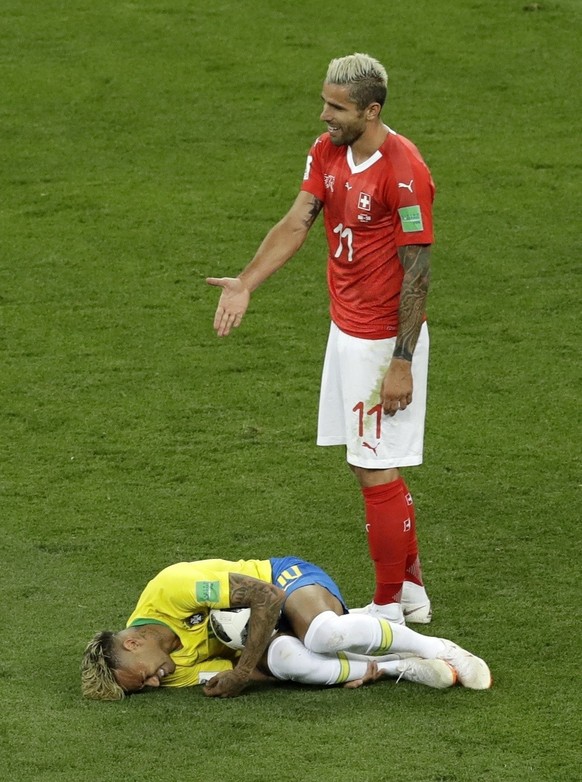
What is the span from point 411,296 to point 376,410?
42 centimetres

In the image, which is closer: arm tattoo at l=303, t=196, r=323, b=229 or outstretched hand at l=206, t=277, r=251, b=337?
outstretched hand at l=206, t=277, r=251, b=337

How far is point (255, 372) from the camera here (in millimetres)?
7691

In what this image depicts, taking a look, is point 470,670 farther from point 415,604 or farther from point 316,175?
point 316,175

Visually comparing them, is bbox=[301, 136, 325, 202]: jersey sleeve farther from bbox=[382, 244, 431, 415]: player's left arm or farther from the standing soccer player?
bbox=[382, 244, 431, 415]: player's left arm

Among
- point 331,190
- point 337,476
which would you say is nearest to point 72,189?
point 337,476

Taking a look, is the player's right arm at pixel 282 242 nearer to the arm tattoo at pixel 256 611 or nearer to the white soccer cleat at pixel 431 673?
the arm tattoo at pixel 256 611

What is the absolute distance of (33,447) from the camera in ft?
22.5

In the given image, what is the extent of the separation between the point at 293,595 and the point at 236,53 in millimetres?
7889

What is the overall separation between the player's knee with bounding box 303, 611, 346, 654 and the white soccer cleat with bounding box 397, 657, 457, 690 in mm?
247

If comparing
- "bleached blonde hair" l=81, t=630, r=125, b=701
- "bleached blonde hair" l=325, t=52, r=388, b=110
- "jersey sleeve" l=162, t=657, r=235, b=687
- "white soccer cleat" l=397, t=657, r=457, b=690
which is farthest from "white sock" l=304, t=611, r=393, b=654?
"bleached blonde hair" l=325, t=52, r=388, b=110

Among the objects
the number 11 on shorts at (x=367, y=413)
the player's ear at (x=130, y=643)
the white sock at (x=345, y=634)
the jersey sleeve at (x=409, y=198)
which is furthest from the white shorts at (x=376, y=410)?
the player's ear at (x=130, y=643)

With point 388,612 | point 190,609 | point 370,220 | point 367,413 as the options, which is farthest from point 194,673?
point 370,220

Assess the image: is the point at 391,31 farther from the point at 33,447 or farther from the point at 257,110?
the point at 33,447

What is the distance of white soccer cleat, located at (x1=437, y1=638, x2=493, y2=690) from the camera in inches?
→ 182
